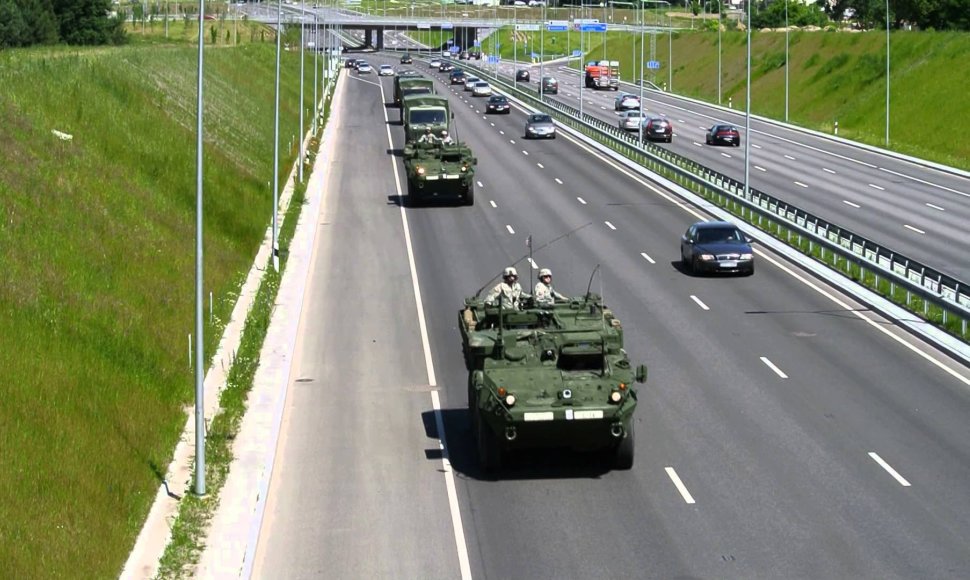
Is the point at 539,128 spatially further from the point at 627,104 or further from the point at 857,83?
the point at 857,83

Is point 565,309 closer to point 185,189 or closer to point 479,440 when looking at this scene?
point 479,440

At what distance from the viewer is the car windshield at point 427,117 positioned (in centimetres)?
6725

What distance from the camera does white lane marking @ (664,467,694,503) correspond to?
804 inches

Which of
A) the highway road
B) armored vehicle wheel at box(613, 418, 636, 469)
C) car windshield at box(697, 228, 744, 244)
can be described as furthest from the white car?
armored vehicle wheel at box(613, 418, 636, 469)

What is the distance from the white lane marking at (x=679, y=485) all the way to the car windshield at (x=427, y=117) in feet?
153

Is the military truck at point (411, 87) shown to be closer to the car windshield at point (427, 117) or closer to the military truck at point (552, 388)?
the car windshield at point (427, 117)

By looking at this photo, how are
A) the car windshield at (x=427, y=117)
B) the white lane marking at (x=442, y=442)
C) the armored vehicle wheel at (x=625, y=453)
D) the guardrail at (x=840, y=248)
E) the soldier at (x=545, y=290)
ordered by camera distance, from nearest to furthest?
the white lane marking at (x=442, y=442)
the armored vehicle wheel at (x=625, y=453)
the soldier at (x=545, y=290)
the guardrail at (x=840, y=248)
the car windshield at (x=427, y=117)

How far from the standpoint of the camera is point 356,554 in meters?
18.4

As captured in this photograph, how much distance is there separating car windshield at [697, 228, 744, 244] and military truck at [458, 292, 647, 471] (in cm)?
1751

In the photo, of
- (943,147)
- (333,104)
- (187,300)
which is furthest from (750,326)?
(333,104)

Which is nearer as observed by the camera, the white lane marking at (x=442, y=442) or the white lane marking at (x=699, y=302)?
the white lane marking at (x=442, y=442)

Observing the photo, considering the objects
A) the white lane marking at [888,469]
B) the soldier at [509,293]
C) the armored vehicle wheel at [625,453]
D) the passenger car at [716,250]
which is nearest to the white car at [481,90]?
the passenger car at [716,250]

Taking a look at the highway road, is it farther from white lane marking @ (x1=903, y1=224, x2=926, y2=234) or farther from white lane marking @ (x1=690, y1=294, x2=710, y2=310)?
white lane marking @ (x1=903, y1=224, x2=926, y2=234)

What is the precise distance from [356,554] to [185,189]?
1068 inches
